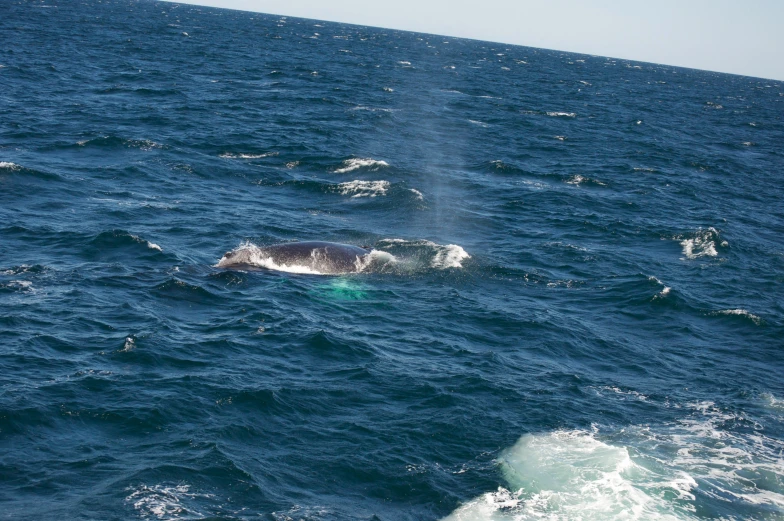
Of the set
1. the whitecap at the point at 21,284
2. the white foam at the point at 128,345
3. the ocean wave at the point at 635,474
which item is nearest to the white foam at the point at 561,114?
the ocean wave at the point at 635,474

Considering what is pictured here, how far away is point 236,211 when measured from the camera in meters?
43.2

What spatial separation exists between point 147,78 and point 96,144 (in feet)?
119

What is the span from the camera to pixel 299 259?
1379 inches

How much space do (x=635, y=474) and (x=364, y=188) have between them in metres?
32.2

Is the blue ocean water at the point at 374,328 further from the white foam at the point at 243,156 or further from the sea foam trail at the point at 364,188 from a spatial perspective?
the sea foam trail at the point at 364,188

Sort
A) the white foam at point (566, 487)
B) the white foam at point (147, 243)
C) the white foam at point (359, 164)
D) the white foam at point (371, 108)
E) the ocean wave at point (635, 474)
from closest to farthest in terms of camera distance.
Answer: the white foam at point (566, 487) < the ocean wave at point (635, 474) < the white foam at point (147, 243) < the white foam at point (359, 164) < the white foam at point (371, 108)

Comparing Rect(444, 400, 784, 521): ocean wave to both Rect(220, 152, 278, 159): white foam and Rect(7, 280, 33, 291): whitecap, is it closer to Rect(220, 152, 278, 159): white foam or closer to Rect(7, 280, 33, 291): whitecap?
Rect(7, 280, 33, 291): whitecap

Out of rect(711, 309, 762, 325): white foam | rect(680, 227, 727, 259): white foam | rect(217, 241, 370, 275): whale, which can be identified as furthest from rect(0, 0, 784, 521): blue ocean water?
rect(217, 241, 370, 275): whale

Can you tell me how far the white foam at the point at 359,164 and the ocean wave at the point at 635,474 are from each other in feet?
114

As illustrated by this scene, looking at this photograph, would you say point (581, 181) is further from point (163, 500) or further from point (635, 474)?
point (163, 500)

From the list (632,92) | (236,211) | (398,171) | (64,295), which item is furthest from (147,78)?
(632,92)

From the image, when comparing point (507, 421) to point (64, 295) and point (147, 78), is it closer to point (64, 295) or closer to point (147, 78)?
point (64, 295)

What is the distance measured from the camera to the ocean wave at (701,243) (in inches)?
1736

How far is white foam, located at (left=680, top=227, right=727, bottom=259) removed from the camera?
4406 cm
